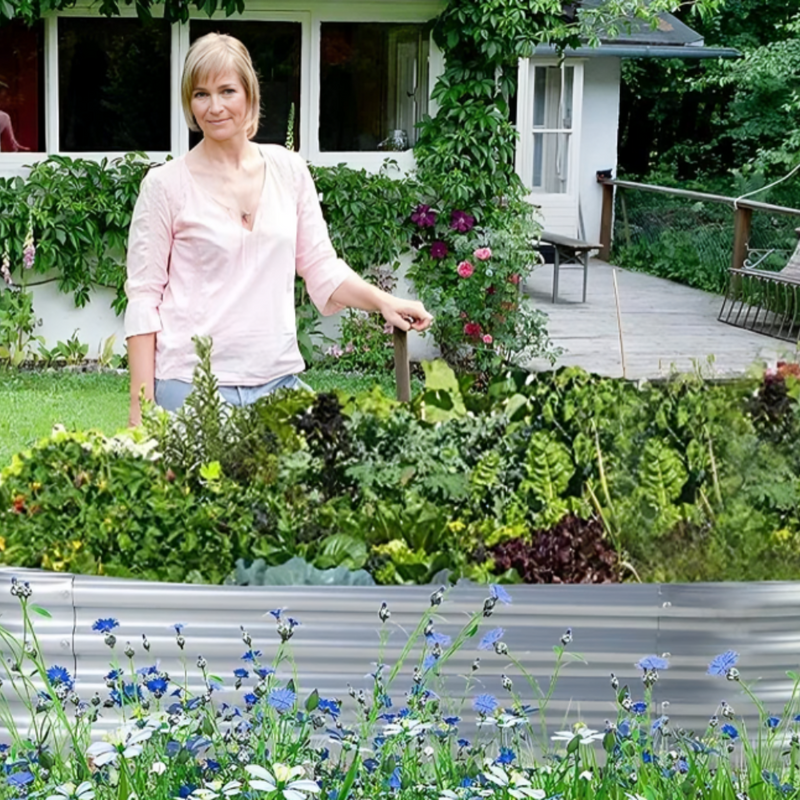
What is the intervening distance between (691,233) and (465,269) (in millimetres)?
7594

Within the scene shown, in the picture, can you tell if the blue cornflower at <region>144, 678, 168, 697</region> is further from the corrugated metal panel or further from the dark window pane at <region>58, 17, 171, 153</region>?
the dark window pane at <region>58, 17, 171, 153</region>

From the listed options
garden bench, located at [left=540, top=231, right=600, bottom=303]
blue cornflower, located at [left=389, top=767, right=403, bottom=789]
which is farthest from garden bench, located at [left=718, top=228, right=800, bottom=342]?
blue cornflower, located at [left=389, top=767, right=403, bottom=789]

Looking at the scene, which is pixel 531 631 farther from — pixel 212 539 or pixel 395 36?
pixel 395 36

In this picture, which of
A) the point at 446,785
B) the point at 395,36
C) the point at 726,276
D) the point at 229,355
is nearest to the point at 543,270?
the point at 726,276

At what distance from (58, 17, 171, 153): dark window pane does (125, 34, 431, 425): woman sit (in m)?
6.70

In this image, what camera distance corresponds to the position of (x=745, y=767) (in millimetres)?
2590

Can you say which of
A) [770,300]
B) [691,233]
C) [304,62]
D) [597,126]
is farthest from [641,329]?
[597,126]

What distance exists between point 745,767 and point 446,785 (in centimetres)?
68

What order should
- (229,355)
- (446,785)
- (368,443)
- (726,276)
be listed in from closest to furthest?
1. (446,785)
2. (368,443)
3. (229,355)
4. (726,276)

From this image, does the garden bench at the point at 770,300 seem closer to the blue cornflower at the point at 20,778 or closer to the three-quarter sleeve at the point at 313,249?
the three-quarter sleeve at the point at 313,249

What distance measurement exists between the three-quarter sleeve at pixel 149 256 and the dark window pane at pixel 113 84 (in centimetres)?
676

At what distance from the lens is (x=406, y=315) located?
3.54 meters

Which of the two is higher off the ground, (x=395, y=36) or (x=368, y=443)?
(x=395, y=36)

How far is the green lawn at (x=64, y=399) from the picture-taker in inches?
313
